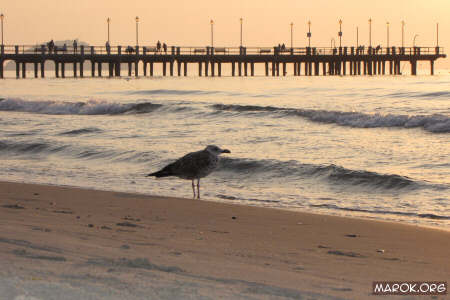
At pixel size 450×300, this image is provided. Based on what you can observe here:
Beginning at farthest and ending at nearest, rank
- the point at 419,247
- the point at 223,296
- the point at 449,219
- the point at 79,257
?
the point at 449,219 < the point at 419,247 < the point at 79,257 < the point at 223,296

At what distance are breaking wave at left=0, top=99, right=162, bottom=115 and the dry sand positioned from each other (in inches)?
773

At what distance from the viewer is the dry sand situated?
12.5ft

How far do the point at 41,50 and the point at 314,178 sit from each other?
2211 inches

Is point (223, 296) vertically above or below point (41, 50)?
below

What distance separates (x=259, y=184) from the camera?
10625mm

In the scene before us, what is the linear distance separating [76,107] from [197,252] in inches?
991

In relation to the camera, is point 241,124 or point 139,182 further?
point 241,124

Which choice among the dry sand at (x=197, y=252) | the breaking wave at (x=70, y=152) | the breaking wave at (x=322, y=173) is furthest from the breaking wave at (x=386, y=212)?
the breaking wave at (x=70, y=152)

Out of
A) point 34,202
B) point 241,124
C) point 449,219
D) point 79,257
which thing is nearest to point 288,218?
point 449,219

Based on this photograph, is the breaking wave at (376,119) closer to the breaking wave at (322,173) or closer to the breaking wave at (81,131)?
the breaking wave at (81,131)

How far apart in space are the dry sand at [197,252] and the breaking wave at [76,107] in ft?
64.4

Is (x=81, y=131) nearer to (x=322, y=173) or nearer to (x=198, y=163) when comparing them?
(x=322, y=173)

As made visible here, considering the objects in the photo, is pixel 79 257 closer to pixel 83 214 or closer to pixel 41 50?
pixel 83 214

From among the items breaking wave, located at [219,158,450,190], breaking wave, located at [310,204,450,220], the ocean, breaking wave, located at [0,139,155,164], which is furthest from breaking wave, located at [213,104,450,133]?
breaking wave, located at [310,204,450,220]
